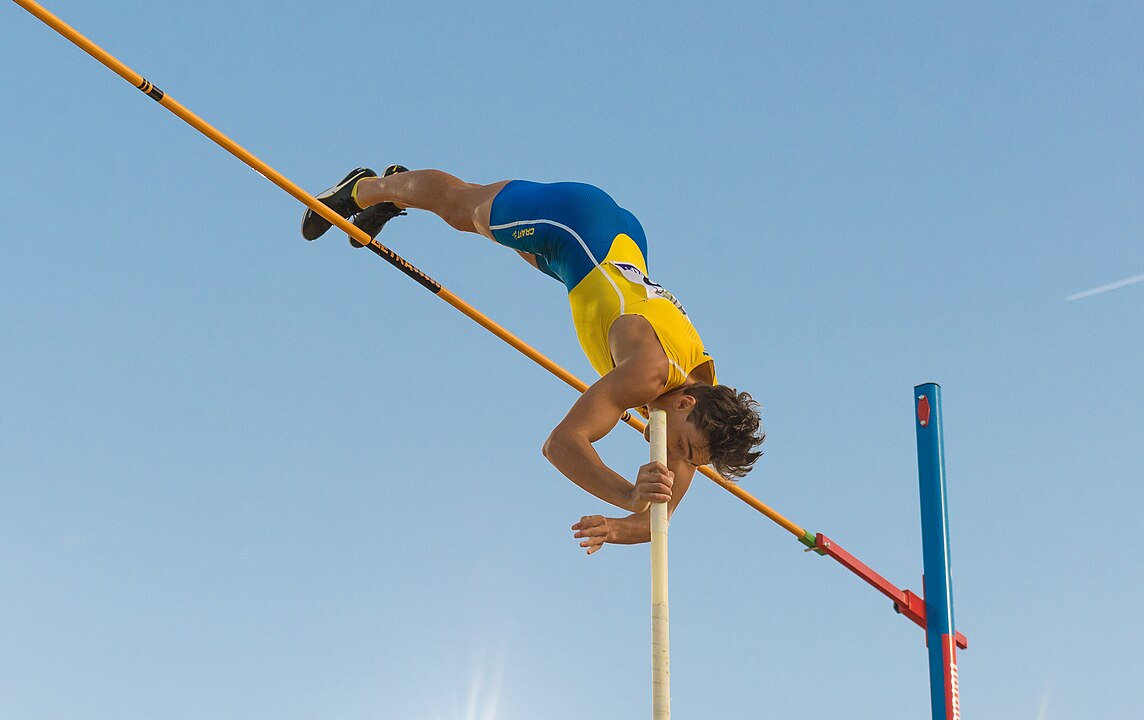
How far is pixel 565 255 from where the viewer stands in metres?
4.79

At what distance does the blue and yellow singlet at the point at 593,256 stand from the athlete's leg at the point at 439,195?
8 centimetres

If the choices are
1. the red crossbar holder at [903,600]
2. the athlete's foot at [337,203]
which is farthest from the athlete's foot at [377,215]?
the red crossbar holder at [903,600]

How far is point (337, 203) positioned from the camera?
17.5ft

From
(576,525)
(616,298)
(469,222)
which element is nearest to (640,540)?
(576,525)

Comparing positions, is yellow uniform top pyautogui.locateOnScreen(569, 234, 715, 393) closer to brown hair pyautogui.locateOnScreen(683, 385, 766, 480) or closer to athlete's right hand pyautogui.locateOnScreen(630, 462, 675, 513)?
brown hair pyautogui.locateOnScreen(683, 385, 766, 480)

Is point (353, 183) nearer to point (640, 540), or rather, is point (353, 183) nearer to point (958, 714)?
point (640, 540)

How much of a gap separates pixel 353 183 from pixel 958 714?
3.21m

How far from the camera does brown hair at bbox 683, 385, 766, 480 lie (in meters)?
4.23

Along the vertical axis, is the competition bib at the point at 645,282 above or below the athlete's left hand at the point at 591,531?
above

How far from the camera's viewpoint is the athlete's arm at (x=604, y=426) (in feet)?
12.3

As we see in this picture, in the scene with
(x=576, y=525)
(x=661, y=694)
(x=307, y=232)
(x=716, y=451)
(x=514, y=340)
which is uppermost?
(x=307, y=232)

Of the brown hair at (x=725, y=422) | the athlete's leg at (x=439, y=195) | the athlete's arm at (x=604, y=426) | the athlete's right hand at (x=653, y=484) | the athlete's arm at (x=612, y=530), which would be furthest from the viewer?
the athlete's leg at (x=439, y=195)

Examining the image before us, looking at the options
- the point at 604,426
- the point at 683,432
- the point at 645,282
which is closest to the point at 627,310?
the point at 645,282

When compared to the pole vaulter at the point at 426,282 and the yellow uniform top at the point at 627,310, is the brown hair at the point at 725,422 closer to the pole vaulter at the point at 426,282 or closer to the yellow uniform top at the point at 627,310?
the yellow uniform top at the point at 627,310
